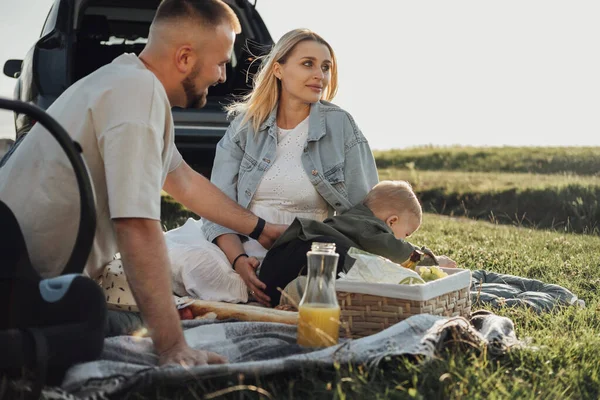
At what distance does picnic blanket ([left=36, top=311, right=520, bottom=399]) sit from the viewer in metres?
2.49

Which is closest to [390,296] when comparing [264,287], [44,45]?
[264,287]

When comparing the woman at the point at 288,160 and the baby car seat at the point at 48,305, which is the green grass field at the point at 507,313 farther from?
the woman at the point at 288,160

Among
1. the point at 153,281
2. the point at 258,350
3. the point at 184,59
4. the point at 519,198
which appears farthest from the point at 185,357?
Answer: the point at 519,198

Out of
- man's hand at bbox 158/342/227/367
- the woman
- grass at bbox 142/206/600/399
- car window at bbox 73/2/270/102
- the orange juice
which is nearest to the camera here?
grass at bbox 142/206/600/399

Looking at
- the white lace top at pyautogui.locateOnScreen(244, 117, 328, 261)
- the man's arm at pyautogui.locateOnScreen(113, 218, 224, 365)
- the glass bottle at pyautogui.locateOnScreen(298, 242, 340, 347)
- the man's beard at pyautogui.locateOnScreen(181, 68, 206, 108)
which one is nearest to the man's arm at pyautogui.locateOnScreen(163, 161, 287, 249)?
the white lace top at pyautogui.locateOnScreen(244, 117, 328, 261)

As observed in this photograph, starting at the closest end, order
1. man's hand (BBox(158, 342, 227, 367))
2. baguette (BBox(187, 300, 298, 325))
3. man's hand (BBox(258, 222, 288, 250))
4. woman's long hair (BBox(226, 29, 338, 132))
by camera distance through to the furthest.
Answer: man's hand (BBox(158, 342, 227, 367)) → baguette (BBox(187, 300, 298, 325)) → man's hand (BBox(258, 222, 288, 250)) → woman's long hair (BBox(226, 29, 338, 132))

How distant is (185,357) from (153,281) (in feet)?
0.84

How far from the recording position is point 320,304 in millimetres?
3021

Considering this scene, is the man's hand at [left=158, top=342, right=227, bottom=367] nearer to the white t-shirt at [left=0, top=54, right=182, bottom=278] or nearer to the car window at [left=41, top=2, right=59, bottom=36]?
the white t-shirt at [left=0, top=54, right=182, bottom=278]

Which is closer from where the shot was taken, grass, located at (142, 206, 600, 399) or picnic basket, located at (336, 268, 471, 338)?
grass, located at (142, 206, 600, 399)

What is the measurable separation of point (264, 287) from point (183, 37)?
1.45 meters

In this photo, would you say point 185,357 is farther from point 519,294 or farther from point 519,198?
point 519,198

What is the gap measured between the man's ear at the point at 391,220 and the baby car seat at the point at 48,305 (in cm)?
185

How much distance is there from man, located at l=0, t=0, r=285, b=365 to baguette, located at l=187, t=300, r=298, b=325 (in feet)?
2.16
